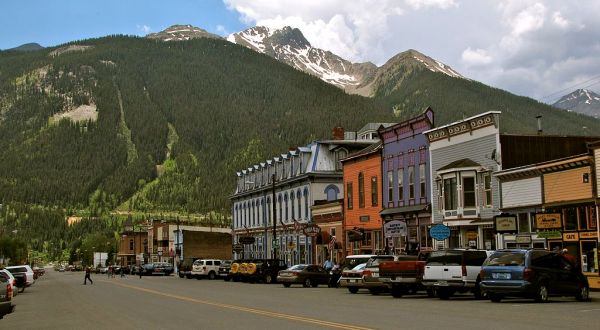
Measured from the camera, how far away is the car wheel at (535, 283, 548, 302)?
26.1m

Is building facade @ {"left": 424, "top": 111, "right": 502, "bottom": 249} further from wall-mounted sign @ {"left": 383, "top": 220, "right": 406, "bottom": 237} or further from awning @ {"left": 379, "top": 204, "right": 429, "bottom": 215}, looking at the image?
wall-mounted sign @ {"left": 383, "top": 220, "right": 406, "bottom": 237}

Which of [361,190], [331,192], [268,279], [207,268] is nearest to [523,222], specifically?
[361,190]

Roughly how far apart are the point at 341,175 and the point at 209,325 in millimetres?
50217

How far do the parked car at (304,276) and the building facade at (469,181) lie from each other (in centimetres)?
717

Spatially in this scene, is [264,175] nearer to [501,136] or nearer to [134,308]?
[501,136]

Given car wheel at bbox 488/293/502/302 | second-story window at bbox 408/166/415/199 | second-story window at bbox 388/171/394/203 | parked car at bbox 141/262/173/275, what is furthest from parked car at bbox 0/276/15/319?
parked car at bbox 141/262/173/275

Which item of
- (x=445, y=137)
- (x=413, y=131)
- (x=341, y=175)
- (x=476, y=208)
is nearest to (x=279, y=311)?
(x=476, y=208)

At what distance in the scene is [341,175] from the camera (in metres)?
69.6

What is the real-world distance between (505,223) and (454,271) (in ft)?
Answer: 34.1

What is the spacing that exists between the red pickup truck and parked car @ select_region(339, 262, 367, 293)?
344 centimetres

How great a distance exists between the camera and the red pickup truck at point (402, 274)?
105 ft

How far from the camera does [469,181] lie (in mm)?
45375

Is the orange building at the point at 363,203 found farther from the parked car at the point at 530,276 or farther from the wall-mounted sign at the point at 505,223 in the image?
the parked car at the point at 530,276

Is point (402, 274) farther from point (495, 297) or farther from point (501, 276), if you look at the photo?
point (501, 276)
